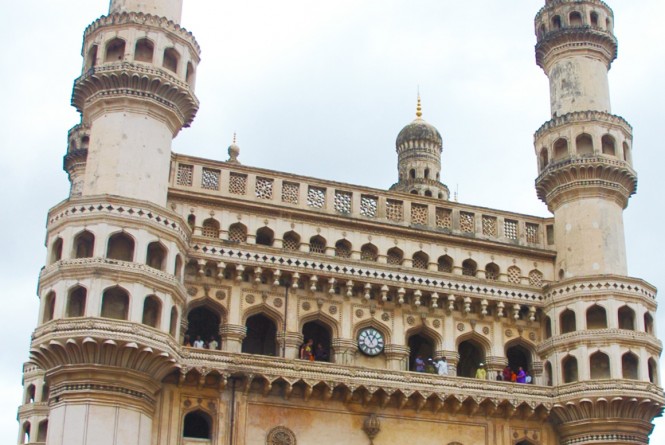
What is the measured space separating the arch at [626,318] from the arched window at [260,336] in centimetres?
866

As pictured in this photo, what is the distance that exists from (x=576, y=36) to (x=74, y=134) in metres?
14.5

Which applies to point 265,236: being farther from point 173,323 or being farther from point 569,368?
point 569,368

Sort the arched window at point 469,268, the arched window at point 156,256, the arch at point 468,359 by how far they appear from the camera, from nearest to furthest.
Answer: the arched window at point 156,256 < the arched window at point 469,268 < the arch at point 468,359

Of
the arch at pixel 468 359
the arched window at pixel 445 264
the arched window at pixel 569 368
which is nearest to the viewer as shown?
the arched window at pixel 569 368

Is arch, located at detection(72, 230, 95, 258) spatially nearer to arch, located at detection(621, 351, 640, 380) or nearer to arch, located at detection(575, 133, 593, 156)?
arch, located at detection(621, 351, 640, 380)

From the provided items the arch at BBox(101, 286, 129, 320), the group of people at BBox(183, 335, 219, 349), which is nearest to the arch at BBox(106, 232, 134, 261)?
the arch at BBox(101, 286, 129, 320)

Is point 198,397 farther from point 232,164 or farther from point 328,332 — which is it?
point 232,164

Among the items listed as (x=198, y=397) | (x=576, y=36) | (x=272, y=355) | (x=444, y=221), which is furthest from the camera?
(x=576, y=36)

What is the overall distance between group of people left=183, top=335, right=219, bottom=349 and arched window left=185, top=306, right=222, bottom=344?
Result: 114 mm

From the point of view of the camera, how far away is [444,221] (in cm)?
2723

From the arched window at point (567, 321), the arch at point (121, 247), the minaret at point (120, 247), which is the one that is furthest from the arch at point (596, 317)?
the arch at point (121, 247)

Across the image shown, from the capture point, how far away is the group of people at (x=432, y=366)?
25345 millimetres

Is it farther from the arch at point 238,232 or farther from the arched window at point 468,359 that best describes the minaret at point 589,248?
the arch at point 238,232

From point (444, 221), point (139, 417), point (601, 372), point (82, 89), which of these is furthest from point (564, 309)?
point (82, 89)
